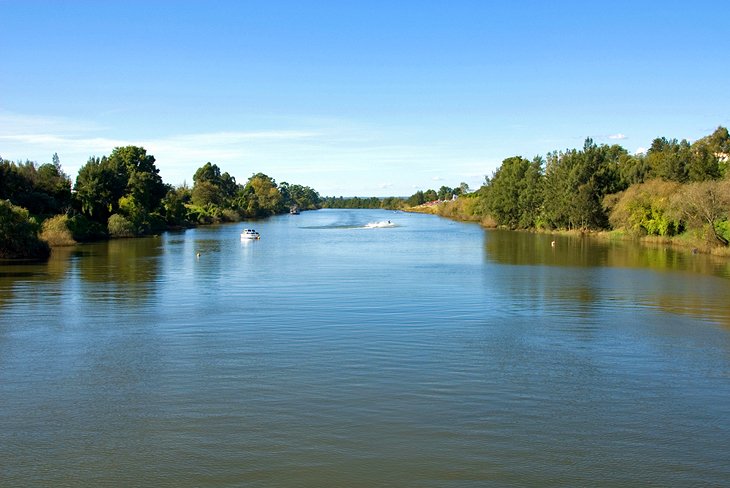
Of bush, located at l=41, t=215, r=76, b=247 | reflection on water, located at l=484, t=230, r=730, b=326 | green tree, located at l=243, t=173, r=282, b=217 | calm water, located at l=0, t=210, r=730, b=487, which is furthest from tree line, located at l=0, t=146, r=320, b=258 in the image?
reflection on water, located at l=484, t=230, r=730, b=326

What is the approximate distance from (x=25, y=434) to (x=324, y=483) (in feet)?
18.3

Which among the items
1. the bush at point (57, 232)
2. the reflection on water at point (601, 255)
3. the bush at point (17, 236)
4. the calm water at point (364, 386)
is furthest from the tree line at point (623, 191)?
the bush at point (57, 232)

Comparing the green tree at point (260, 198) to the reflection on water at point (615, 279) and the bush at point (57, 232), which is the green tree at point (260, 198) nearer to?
the bush at point (57, 232)

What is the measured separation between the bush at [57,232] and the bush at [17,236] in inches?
359

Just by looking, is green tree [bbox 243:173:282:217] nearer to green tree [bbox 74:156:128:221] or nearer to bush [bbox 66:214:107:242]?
green tree [bbox 74:156:128:221]

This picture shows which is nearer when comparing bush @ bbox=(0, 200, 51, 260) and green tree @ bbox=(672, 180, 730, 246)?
bush @ bbox=(0, 200, 51, 260)

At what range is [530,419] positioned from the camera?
40.4ft

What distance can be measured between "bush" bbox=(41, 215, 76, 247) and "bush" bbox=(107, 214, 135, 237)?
37.6 ft

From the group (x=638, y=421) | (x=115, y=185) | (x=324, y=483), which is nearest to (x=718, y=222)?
(x=638, y=421)

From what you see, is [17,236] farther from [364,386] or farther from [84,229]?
[364,386]

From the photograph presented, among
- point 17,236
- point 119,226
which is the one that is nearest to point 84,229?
point 119,226

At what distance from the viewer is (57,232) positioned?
55.2 metres

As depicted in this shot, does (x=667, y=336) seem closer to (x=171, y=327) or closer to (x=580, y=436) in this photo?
(x=580, y=436)

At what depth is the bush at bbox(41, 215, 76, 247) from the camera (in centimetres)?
5397
